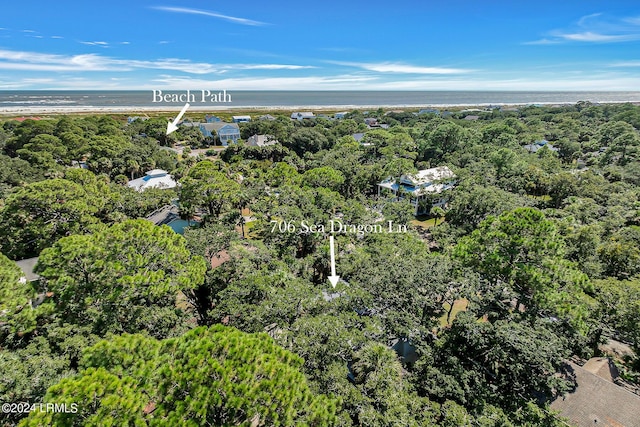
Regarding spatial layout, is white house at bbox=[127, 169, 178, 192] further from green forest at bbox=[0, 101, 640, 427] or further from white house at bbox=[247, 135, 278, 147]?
white house at bbox=[247, 135, 278, 147]

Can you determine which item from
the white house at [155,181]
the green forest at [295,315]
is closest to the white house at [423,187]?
the green forest at [295,315]

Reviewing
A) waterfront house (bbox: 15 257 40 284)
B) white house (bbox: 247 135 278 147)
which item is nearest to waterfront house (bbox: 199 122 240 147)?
white house (bbox: 247 135 278 147)

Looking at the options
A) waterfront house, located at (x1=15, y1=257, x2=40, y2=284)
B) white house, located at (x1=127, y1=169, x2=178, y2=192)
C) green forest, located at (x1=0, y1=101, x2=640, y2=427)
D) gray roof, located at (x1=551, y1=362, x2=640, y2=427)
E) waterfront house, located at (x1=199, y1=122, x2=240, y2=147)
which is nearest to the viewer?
green forest, located at (x1=0, y1=101, x2=640, y2=427)

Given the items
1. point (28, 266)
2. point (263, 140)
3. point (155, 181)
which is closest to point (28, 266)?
point (28, 266)

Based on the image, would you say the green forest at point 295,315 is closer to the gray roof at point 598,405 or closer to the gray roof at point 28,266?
the gray roof at point 28,266

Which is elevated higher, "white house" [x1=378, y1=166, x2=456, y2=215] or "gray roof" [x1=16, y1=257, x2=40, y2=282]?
"white house" [x1=378, y1=166, x2=456, y2=215]

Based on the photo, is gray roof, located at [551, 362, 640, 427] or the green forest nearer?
the green forest

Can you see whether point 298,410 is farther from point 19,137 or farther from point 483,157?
point 19,137
